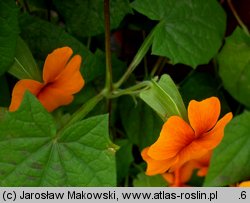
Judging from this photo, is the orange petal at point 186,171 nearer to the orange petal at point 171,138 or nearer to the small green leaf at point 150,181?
the small green leaf at point 150,181

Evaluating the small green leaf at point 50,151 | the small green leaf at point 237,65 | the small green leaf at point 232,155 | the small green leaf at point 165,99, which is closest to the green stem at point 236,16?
the small green leaf at point 237,65

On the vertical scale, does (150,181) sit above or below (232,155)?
below

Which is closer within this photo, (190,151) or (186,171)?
(190,151)

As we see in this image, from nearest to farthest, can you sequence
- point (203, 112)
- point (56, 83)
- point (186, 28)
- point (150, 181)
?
1. point (203, 112)
2. point (56, 83)
3. point (186, 28)
4. point (150, 181)

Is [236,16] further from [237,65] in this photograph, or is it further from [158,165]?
[158,165]

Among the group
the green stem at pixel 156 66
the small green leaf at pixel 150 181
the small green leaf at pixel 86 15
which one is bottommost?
the small green leaf at pixel 150 181

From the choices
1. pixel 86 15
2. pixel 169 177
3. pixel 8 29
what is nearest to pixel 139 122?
pixel 169 177

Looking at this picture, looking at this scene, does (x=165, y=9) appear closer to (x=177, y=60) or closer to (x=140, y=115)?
(x=177, y=60)
